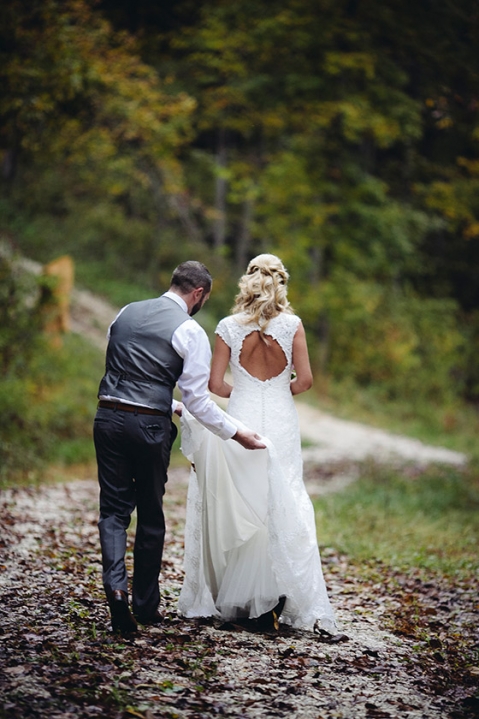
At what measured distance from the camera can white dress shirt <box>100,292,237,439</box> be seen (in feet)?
16.5

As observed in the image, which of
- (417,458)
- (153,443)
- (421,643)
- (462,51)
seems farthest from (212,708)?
(417,458)

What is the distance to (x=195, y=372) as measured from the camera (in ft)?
16.5

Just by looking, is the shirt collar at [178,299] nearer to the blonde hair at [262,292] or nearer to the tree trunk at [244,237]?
the blonde hair at [262,292]

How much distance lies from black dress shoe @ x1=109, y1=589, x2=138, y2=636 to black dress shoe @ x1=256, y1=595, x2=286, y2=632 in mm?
905

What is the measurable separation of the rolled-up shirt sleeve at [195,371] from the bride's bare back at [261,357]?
1.60ft

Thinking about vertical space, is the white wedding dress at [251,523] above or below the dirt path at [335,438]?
above

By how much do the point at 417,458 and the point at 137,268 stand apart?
13.9 m

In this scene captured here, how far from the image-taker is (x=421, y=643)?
5570 mm

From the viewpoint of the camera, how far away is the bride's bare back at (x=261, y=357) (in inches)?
218

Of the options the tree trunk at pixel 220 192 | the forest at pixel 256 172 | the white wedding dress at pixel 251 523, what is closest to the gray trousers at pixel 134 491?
the white wedding dress at pixel 251 523

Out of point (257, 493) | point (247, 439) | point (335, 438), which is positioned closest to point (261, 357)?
point (247, 439)

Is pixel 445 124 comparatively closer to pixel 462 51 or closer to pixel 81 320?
pixel 462 51

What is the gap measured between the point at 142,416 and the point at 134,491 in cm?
55

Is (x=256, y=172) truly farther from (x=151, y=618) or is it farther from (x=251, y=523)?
(x=151, y=618)
